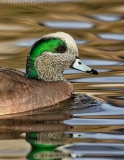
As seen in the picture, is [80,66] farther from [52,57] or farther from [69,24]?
[69,24]

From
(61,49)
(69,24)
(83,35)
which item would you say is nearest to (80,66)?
(61,49)

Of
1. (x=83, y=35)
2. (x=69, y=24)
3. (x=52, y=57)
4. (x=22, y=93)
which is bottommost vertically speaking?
(x=22, y=93)

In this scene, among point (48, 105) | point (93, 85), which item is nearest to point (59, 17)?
point (93, 85)

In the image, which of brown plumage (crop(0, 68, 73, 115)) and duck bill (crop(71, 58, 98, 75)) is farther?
duck bill (crop(71, 58, 98, 75))

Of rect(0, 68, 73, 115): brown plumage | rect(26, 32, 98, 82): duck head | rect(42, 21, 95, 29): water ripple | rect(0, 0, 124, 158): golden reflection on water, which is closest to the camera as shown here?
rect(0, 68, 73, 115): brown plumage

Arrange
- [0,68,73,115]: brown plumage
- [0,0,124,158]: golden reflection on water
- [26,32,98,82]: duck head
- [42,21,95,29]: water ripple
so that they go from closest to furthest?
1. [0,68,73,115]: brown plumage
2. [26,32,98,82]: duck head
3. [0,0,124,158]: golden reflection on water
4. [42,21,95,29]: water ripple

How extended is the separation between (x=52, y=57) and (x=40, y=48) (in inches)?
8.1

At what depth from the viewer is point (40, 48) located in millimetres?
10859

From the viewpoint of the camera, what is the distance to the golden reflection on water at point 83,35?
11.3 metres

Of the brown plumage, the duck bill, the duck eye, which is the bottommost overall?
the brown plumage

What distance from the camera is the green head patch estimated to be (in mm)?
10844

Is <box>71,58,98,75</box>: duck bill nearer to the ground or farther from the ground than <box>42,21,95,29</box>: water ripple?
nearer to the ground

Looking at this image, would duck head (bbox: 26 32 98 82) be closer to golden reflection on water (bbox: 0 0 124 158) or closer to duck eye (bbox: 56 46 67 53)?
duck eye (bbox: 56 46 67 53)

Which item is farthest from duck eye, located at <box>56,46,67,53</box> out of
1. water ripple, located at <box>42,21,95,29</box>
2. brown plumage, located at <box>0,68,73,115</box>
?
water ripple, located at <box>42,21,95,29</box>
